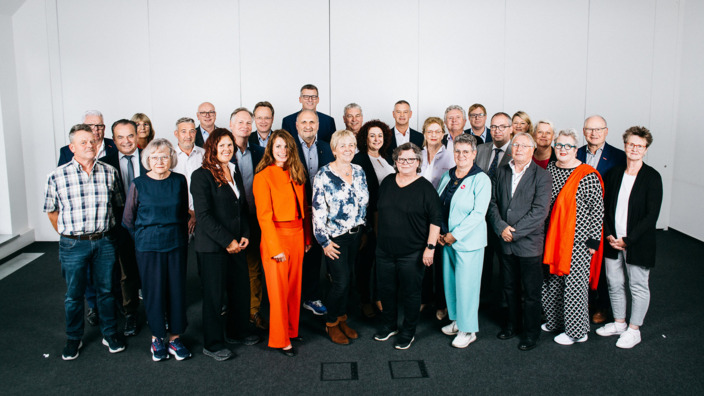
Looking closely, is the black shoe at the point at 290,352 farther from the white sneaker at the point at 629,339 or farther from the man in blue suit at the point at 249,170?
the white sneaker at the point at 629,339

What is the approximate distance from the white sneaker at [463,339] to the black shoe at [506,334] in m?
0.23

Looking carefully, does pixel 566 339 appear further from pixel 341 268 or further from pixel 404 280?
pixel 341 268

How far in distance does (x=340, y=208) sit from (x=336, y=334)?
3.47 feet

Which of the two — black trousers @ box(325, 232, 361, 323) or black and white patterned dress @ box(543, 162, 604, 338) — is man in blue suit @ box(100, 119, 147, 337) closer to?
black trousers @ box(325, 232, 361, 323)

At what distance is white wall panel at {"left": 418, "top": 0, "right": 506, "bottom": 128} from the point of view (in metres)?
7.02

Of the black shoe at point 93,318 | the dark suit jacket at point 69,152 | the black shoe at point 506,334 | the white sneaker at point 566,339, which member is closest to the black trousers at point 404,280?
the black shoe at point 506,334

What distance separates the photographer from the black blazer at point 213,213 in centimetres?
326

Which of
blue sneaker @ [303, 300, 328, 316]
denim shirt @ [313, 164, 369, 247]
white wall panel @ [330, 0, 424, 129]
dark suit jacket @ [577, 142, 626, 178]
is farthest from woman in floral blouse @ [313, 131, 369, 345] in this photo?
white wall panel @ [330, 0, 424, 129]

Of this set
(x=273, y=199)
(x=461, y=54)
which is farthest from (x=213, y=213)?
(x=461, y=54)

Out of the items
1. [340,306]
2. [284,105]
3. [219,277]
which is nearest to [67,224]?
[219,277]

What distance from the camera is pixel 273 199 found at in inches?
134

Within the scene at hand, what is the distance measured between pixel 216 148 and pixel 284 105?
3.84 m

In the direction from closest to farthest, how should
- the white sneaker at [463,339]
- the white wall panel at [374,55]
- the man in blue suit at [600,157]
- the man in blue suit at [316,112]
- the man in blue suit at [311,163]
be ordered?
the white sneaker at [463,339] < the man in blue suit at [600,157] < the man in blue suit at [311,163] < the man in blue suit at [316,112] < the white wall panel at [374,55]

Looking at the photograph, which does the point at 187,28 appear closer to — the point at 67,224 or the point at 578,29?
the point at 67,224
